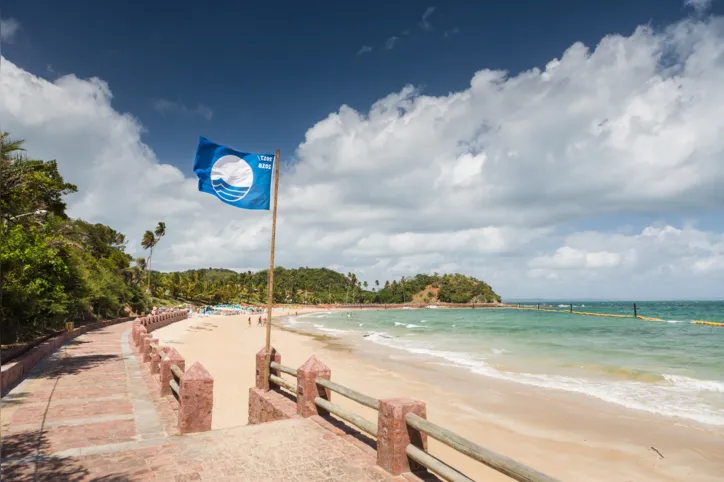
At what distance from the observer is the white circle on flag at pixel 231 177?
955cm

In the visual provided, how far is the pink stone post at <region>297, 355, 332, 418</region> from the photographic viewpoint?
8.08m

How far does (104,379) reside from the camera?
13.1 metres

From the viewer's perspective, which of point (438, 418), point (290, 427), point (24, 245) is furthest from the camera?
point (24, 245)

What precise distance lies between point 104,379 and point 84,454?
755 cm

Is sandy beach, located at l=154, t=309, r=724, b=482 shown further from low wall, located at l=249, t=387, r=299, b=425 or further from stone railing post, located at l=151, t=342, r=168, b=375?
low wall, located at l=249, t=387, r=299, b=425

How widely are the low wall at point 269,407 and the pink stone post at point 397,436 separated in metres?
2.93

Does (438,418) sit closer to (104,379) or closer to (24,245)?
(104,379)

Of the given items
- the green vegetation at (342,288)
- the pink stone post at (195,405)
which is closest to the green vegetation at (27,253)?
the pink stone post at (195,405)

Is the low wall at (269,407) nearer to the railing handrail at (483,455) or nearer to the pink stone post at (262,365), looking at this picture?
the pink stone post at (262,365)

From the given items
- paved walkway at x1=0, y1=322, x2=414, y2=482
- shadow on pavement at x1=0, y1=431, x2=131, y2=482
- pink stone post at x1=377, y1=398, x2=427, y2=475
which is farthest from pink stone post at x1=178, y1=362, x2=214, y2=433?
pink stone post at x1=377, y1=398, x2=427, y2=475

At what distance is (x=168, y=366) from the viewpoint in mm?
10422

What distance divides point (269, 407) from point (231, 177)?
5146 millimetres

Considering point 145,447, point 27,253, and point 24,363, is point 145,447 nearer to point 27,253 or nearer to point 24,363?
point 24,363

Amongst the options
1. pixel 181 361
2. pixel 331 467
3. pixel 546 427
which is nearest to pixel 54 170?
pixel 181 361
